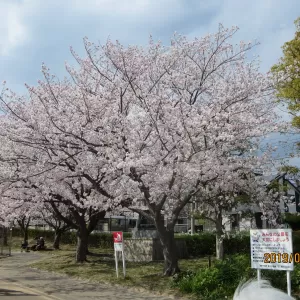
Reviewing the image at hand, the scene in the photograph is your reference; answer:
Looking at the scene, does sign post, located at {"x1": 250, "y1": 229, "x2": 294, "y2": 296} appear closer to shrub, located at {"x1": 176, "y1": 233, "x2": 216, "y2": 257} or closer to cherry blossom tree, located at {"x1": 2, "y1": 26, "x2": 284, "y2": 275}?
cherry blossom tree, located at {"x1": 2, "y1": 26, "x2": 284, "y2": 275}

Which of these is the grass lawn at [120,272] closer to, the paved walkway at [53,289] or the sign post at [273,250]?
the paved walkway at [53,289]

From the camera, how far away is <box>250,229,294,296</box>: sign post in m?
9.55

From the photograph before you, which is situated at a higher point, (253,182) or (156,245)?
(253,182)

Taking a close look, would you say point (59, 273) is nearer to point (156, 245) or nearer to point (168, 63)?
point (156, 245)

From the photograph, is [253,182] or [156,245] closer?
[253,182]

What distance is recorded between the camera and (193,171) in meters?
12.8

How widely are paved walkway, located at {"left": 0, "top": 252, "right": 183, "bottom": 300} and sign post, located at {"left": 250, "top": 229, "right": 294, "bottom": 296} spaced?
3.10 metres

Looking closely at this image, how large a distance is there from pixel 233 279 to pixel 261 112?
5.90 metres

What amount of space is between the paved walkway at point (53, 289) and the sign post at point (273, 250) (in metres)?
3.10

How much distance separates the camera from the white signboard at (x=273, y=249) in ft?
31.4

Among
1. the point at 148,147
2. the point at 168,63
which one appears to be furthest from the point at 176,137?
the point at 168,63
